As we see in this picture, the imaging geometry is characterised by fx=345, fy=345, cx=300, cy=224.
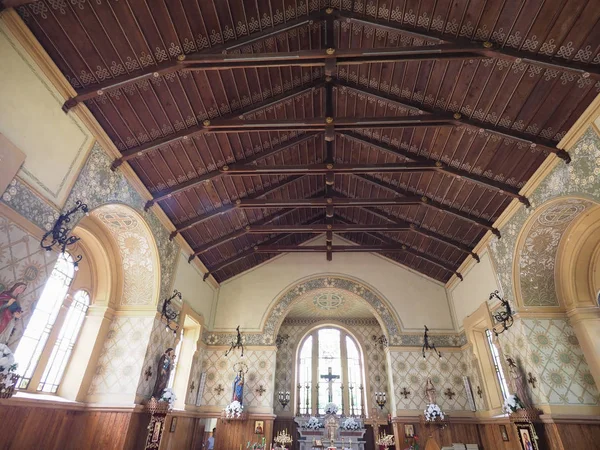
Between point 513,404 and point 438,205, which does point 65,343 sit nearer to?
point 438,205

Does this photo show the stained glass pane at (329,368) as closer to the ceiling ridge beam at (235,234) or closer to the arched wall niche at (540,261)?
the ceiling ridge beam at (235,234)

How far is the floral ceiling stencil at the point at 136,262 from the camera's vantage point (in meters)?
8.17

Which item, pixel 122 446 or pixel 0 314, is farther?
pixel 122 446

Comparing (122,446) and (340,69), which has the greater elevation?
(340,69)

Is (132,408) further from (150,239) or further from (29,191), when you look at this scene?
(29,191)

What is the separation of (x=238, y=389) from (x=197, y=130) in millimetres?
8200

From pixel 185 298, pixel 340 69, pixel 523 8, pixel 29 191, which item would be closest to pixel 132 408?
pixel 185 298

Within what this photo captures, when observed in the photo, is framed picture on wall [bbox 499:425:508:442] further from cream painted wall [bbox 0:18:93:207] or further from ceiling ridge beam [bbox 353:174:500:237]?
cream painted wall [bbox 0:18:93:207]

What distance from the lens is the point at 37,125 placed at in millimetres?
4996

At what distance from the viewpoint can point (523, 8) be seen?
523 cm

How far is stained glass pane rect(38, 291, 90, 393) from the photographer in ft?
23.5

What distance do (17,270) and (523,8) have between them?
8267 millimetres

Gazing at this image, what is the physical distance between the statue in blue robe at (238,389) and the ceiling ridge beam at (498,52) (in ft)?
34.4

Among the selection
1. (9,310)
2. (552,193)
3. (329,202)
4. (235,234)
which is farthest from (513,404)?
(9,310)
